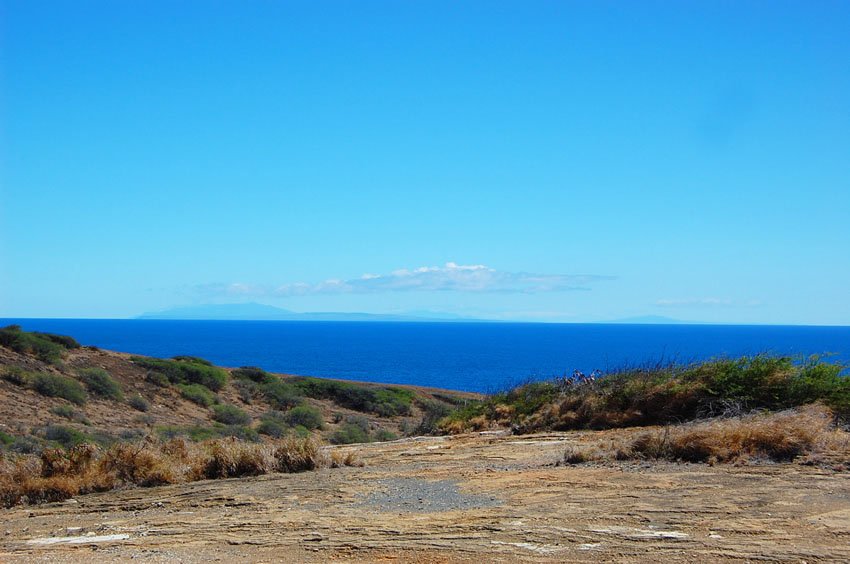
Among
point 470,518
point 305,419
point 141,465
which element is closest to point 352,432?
point 305,419

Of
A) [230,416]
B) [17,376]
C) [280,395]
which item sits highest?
[17,376]

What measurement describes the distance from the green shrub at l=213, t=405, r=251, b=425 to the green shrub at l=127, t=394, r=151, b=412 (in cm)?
297

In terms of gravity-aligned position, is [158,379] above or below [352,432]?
above

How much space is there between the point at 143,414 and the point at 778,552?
95.2 feet

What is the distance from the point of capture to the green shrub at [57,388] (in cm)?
3041

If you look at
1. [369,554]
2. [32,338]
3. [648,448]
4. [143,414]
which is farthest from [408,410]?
[369,554]

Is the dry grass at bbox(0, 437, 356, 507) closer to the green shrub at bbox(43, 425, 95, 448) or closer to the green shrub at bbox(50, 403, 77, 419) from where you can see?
the green shrub at bbox(43, 425, 95, 448)

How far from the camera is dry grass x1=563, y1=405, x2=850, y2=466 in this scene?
1033cm

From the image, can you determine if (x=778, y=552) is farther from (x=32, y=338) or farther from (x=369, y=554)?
(x=32, y=338)

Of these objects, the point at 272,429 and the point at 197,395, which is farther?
the point at 197,395

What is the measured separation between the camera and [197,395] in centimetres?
3669

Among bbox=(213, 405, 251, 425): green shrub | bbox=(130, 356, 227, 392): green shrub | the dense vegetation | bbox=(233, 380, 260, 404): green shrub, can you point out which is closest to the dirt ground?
the dense vegetation

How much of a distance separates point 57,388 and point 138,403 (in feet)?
11.5

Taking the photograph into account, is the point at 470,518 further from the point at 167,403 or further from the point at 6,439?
the point at 167,403
